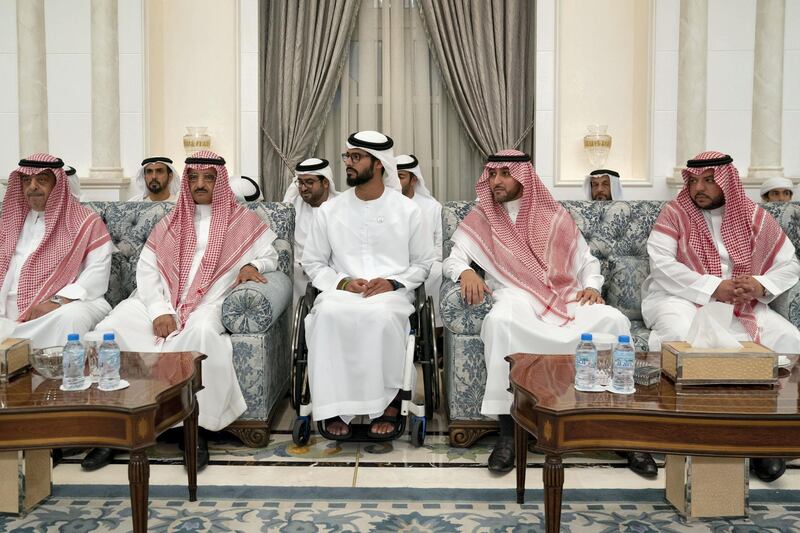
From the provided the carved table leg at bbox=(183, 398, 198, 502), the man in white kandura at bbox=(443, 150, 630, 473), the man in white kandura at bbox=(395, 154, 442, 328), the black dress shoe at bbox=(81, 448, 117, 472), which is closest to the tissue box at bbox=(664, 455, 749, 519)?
the man in white kandura at bbox=(443, 150, 630, 473)

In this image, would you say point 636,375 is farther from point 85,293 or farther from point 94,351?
point 85,293

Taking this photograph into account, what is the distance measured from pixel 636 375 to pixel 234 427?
191 cm

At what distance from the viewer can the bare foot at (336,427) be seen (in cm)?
392

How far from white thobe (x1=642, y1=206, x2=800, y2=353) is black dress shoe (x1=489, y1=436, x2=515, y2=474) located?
0.87 meters

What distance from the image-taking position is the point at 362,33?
755 centimetres

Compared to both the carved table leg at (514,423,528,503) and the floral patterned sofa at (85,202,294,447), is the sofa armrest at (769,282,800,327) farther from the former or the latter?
the floral patterned sofa at (85,202,294,447)

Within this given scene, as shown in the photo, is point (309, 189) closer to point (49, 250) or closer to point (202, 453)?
point (49, 250)

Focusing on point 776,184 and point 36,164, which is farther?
point 776,184

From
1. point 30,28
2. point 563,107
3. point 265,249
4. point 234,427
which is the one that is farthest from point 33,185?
point 563,107

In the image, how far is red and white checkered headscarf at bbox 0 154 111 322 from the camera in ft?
13.8

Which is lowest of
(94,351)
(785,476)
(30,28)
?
(785,476)

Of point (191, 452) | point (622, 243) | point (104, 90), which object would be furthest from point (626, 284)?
point (104, 90)

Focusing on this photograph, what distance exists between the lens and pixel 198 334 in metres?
3.85

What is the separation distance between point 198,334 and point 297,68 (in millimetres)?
4077
